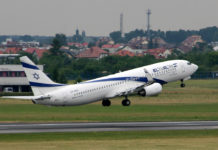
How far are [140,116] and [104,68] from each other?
109 metres

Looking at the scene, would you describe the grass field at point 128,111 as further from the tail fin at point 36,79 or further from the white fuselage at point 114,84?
the tail fin at point 36,79

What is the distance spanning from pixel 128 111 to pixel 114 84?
422 cm

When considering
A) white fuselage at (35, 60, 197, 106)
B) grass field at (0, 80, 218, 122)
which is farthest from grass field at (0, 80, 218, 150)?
white fuselage at (35, 60, 197, 106)

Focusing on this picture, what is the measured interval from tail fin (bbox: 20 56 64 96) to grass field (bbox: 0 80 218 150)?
3008 mm

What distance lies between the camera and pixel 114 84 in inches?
3376

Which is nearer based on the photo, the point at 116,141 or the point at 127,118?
the point at 116,141

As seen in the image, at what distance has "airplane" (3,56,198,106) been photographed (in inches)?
3078

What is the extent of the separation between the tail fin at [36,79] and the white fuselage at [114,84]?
86cm

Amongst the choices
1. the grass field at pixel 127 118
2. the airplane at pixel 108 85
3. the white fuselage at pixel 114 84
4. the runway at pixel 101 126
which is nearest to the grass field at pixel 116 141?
the grass field at pixel 127 118

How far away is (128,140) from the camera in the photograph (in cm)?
5375

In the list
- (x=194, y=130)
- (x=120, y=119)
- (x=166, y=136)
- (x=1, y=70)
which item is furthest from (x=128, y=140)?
(x=1, y=70)

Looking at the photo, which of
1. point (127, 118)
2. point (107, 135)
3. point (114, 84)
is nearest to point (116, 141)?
point (107, 135)

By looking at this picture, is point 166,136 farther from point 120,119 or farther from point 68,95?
point 68,95

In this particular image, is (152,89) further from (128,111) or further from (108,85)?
(108,85)
